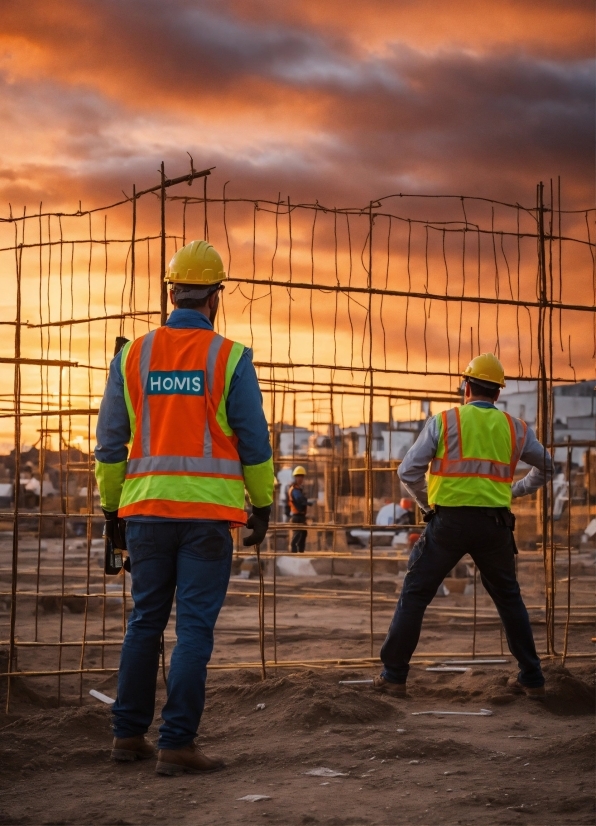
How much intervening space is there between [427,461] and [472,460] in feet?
0.89

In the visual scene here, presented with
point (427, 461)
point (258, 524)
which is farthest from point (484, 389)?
point (258, 524)

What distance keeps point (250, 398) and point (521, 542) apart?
18618mm

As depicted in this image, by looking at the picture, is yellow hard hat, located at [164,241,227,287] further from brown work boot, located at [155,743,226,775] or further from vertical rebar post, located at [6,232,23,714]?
brown work boot, located at [155,743,226,775]

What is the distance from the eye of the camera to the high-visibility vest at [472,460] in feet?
21.0

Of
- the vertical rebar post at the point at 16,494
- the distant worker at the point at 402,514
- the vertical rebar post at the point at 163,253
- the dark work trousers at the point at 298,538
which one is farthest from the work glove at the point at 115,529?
the dark work trousers at the point at 298,538

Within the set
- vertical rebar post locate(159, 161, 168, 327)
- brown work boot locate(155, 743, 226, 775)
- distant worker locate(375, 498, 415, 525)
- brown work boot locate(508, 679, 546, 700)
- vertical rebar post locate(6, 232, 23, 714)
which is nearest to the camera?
brown work boot locate(155, 743, 226, 775)

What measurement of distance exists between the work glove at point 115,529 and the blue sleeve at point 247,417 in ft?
2.32

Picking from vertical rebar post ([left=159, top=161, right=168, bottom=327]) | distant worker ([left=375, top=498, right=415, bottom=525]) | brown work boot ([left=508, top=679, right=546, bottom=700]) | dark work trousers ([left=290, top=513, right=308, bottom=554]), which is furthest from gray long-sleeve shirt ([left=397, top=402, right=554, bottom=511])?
dark work trousers ([left=290, top=513, right=308, bottom=554])

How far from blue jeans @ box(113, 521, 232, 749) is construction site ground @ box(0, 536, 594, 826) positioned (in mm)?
243

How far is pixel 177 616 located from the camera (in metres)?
4.59

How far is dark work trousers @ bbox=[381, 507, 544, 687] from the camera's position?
6.37m

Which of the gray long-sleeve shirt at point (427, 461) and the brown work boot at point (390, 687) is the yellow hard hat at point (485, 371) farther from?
the brown work boot at point (390, 687)

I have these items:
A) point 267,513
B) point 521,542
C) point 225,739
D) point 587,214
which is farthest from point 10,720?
point 521,542

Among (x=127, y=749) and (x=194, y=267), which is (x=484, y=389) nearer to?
→ (x=194, y=267)
